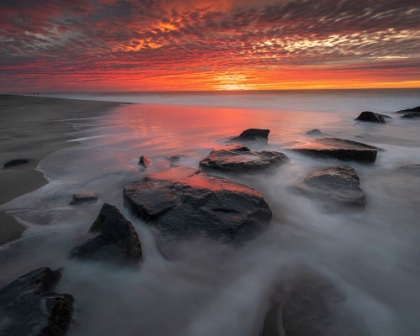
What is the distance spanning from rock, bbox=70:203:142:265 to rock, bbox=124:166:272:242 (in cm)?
40

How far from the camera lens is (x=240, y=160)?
4340 mm

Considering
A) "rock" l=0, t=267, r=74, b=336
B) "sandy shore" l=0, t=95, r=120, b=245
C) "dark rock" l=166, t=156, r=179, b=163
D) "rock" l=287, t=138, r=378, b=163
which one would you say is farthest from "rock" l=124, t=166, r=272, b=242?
"rock" l=287, t=138, r=378, b=163

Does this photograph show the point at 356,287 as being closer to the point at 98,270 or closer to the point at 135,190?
the point at 98,270

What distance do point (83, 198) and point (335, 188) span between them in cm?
343

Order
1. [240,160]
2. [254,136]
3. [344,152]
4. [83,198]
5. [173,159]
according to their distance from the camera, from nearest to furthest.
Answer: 1. [83,198]
2. [240,160]
3. [344,152]
4. [173,159]
5. [254,136]

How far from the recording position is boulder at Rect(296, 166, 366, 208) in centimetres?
318

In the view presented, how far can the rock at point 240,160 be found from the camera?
13.6 feet

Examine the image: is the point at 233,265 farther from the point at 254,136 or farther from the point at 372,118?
the point at 372,118

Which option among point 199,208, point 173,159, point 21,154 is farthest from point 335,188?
point 21,154

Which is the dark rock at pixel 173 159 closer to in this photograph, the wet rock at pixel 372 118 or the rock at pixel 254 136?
the rock at pixel 254 136

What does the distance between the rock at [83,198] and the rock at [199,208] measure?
0.49 meters

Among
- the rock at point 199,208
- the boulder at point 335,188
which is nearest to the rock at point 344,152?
the boulder at point 335,188

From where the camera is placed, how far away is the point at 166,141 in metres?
7.20

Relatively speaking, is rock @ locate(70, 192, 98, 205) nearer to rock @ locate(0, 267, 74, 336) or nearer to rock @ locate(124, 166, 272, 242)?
rock @ locate(124, 166, 272, 242)
